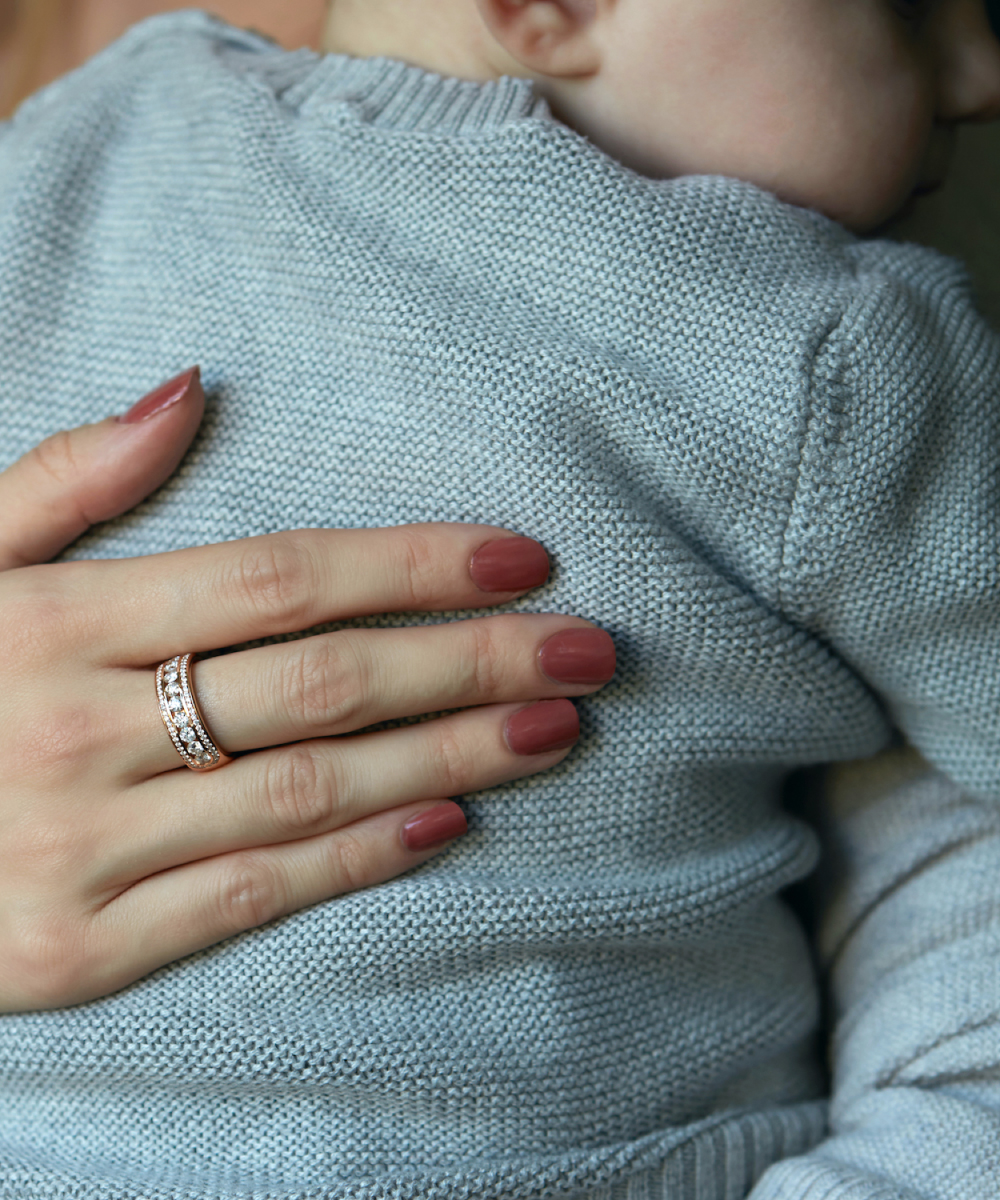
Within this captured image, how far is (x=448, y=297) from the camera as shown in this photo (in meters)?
0.74

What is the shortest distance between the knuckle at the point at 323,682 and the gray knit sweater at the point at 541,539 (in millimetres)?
111

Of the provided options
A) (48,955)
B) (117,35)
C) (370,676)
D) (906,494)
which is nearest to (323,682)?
(370,676)

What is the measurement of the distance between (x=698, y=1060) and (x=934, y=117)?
82 cm

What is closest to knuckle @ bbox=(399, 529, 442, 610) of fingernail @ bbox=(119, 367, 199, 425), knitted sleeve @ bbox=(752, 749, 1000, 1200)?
fingernail @ bbox=(119, 367, 199, 425)

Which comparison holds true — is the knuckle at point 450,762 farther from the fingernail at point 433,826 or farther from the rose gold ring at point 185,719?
the rose gold ring at point 185,719

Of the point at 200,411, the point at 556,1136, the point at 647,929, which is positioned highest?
the point at 200,411

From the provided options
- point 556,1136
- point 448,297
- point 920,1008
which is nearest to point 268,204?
point 448,297

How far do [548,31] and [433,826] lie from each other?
2.00 feet

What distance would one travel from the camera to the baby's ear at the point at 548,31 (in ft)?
2.47

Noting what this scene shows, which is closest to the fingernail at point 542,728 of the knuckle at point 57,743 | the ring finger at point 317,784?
the ring finger at point 317,784

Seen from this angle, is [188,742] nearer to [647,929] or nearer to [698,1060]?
[647,929]

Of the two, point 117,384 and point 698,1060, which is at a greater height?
point 117,384

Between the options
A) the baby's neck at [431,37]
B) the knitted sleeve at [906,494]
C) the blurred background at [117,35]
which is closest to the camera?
the knitted sleeve at [906,494]

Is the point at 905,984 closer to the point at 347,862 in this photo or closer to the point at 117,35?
the point at 347,862
